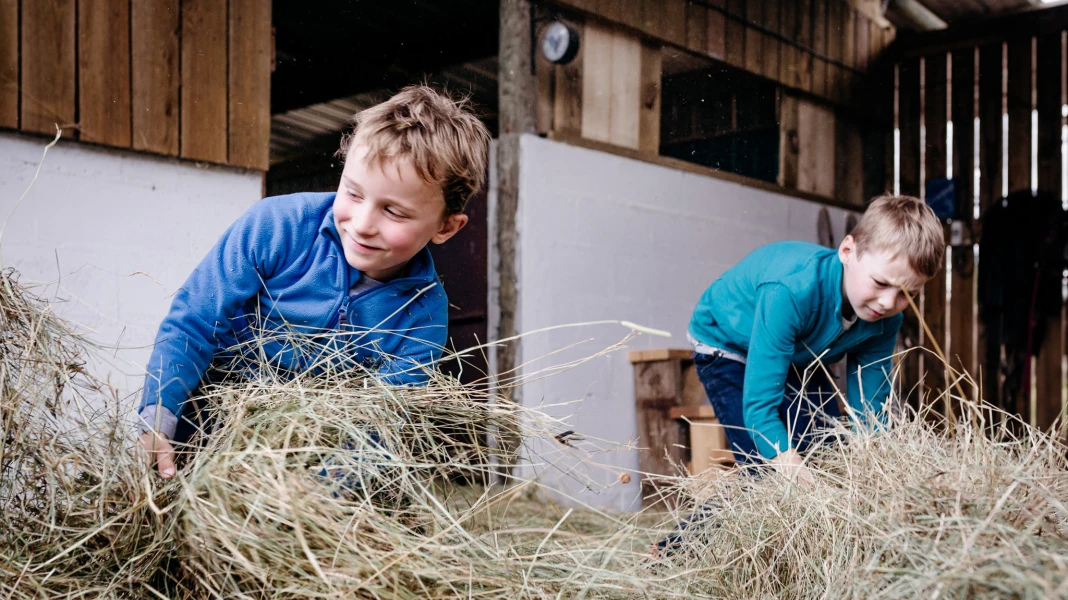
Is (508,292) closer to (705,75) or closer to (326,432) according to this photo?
(705,75)

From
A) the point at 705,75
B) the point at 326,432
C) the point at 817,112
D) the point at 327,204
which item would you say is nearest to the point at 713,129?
the point at 705,75

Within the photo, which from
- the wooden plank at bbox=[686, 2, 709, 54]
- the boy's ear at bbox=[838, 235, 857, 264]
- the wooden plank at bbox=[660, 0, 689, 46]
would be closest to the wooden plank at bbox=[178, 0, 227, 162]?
the boy's ear at bbox=[838, 235, 857, 264]

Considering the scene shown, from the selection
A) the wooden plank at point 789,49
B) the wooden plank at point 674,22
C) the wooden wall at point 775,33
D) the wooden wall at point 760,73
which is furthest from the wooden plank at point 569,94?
the wooden plank at point 789,49

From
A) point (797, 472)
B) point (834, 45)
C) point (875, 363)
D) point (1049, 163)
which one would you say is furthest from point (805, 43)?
point (797, 472)

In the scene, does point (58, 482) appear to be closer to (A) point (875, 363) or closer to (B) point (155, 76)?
(B) point (155, 76)

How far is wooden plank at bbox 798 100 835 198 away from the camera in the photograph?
4.84m

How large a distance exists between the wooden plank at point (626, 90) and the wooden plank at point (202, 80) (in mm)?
1837

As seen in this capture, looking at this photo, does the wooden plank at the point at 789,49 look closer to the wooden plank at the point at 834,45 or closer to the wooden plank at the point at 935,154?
the wooden plank at the point at 834,45

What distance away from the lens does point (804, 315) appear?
7.45ft

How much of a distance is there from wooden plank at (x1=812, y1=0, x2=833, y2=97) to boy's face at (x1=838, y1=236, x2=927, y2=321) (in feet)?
9.51

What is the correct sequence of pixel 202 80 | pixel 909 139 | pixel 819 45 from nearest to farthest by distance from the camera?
pixel 202 80
pixel 819 45
pixel 909 139

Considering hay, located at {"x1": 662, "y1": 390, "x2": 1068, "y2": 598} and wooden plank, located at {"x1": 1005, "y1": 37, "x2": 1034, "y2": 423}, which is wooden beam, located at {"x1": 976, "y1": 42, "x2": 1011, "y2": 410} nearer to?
wooden plank, located at {"x1": 1005, "y1": 37, "x2": 1034, "y2": 423}

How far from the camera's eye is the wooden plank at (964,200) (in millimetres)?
5047

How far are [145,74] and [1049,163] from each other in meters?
4.89
